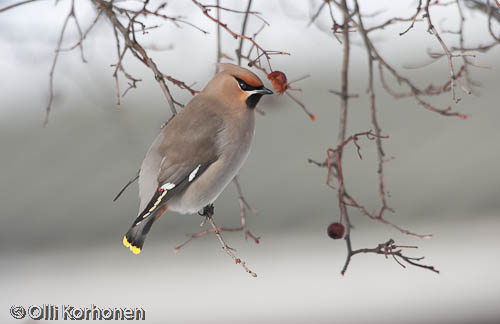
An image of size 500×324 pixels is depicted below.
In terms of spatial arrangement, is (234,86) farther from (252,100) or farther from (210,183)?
(210,183)

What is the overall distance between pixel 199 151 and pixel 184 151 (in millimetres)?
70

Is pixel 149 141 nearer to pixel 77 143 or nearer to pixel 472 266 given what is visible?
pixel 77 143

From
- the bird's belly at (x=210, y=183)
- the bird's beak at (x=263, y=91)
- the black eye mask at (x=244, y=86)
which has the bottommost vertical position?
the bird's belly at (x=210, y=183)

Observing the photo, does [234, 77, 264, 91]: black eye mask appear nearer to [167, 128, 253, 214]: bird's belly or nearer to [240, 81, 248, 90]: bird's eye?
[240, 81, 248, 90]: bird's eye

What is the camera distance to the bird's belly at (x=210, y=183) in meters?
3.13

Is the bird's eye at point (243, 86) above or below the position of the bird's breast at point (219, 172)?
above

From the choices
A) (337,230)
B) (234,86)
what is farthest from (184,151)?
(337,230)

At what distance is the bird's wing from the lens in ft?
10.0

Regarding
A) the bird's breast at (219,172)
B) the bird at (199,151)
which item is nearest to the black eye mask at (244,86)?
the bird at (199,151)

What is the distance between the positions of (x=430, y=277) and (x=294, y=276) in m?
1.34

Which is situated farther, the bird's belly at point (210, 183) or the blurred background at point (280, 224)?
the blurred background at point (280, 224)

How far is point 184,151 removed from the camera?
10.1ft

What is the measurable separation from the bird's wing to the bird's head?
0.47ft

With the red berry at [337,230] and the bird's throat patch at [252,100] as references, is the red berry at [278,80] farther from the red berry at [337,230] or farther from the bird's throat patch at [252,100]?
the red berry at [337,230]
